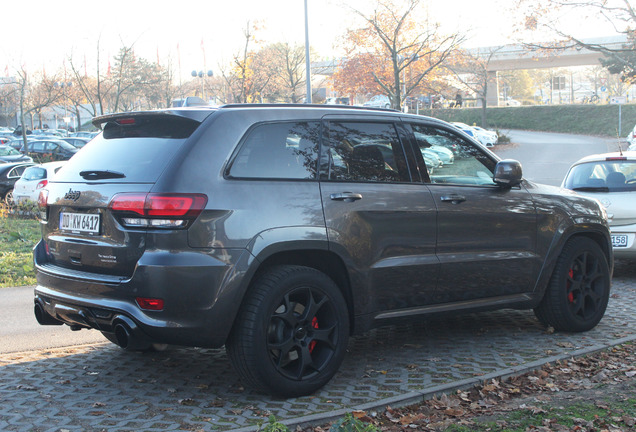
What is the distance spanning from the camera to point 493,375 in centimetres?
504

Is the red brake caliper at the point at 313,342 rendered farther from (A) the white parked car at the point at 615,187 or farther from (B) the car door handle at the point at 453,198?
(A) the white parked car at the point at 615,187

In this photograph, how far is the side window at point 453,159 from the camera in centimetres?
567

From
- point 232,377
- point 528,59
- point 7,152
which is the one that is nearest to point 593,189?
point 232,377

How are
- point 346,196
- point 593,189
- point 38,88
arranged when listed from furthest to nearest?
point 38,88, point 593,189, point 346,196

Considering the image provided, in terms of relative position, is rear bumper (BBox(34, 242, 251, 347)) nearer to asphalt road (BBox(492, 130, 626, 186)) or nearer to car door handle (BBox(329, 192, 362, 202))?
car door handle (BBox(329, 192, 362, 202))

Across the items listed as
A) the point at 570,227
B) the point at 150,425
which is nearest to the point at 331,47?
the point at 570,227

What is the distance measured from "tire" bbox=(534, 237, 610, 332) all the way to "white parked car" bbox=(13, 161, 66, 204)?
1594 cm

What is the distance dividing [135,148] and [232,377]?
1.78 meters

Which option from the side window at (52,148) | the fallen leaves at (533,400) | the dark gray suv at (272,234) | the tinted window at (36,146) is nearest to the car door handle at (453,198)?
the dark gray suv at (272,234)

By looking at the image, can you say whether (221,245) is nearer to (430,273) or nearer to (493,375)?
(430,273)

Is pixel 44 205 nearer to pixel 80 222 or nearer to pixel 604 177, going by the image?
pixel 80 222

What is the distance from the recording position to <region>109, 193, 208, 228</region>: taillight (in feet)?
14.0

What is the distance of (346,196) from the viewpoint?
4969 mm

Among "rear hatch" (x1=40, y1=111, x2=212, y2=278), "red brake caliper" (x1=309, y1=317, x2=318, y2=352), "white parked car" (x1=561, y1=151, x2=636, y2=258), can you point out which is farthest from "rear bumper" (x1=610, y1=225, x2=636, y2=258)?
"rear hatch" (x1=40, y1=111, x2=212, y2=278)
